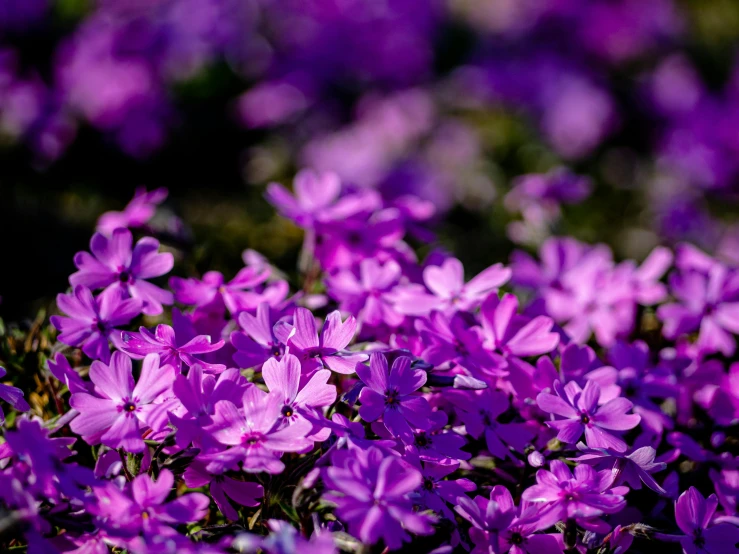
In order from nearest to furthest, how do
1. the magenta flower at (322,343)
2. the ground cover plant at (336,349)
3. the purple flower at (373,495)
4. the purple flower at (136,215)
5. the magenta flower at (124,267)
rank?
the purple flower at (373,495), the ground cover plant at (336,349), the magenta flower at (322,343), the magenta flower at (124,267), the purple flower at (136,215)

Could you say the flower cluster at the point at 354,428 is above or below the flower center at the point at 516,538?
above

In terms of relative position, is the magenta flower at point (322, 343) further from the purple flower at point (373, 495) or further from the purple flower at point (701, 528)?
the purple flower at point (701, 528)

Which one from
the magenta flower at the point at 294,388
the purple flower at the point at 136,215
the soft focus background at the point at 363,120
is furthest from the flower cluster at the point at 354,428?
the soft focus background at the point at 363,120

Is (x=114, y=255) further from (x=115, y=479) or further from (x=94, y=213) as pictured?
(x=94, y=213)

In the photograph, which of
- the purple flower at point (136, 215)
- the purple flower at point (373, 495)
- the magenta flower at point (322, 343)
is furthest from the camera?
the purple flower at point (136, 215)

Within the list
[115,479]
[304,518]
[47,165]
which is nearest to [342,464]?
[304,518]

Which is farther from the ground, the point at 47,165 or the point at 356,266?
the point at 356,266

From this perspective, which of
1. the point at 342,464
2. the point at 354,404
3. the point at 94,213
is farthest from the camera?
the point at 94,213

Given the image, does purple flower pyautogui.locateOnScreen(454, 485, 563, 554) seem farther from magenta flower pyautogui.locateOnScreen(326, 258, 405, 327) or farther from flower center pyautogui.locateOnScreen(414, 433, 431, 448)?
magenta flower pyautogui.locateOnScreen(326, 258, 405, 327)
